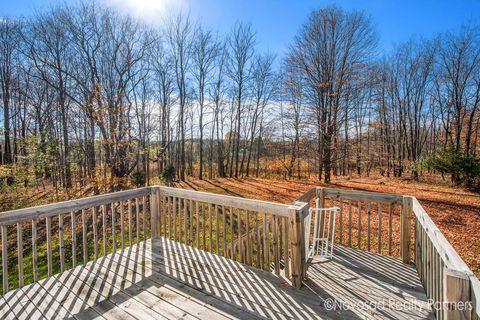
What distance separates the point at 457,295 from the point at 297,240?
139 cm

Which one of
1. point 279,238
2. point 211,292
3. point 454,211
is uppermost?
point 279,238

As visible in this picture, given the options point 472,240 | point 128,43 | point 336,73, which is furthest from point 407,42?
point 128,43

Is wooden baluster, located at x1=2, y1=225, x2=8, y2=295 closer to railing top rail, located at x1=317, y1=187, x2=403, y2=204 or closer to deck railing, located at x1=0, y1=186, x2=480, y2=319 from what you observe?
deck railing, located at x1=0, y1=186, x2=480, y2=319

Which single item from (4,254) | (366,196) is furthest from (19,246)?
(366,196)

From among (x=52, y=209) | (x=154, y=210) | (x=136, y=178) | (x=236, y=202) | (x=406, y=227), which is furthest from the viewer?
(x=136, y=178)

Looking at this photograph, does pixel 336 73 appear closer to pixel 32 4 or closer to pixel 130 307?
pixel 130 307

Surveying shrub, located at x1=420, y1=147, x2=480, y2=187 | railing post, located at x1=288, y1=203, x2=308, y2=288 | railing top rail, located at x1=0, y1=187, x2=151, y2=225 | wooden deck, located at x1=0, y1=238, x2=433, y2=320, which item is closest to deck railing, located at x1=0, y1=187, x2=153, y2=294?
railing top rail, located at x1=0, y1=187, x2=151, y2=225

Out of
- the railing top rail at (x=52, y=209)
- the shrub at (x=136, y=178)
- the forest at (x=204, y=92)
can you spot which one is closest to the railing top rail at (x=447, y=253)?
the railing top rail at (x=52, y=209)

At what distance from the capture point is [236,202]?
9.79ft

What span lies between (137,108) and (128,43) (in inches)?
163

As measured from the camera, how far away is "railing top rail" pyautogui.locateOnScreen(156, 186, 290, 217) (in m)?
2.62

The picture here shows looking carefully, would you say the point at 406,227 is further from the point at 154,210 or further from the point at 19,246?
the point at 19,246

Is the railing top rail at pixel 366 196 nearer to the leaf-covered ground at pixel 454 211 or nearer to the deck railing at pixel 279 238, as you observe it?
the deck railing at pixel 279 238

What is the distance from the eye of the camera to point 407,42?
15.9 m
